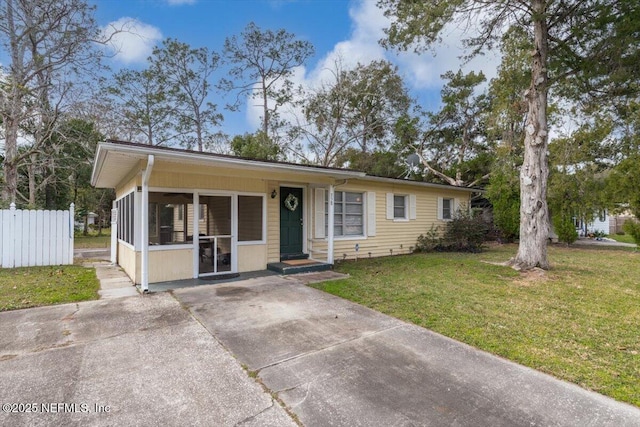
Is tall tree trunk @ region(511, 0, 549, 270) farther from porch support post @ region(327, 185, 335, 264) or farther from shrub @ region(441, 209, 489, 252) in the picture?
porch support post @ region(327, 185, 335, 264)

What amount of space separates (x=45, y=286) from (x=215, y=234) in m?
3.09

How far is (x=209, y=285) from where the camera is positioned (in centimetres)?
593

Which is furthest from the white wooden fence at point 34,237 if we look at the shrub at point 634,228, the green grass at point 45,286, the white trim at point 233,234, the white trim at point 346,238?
the shrub at point 634,228

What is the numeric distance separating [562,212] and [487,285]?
32.6 ft

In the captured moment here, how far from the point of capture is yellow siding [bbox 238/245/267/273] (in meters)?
7.02

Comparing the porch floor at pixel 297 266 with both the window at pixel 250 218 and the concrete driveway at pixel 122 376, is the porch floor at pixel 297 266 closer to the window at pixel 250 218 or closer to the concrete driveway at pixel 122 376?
the window at pixel 250 218

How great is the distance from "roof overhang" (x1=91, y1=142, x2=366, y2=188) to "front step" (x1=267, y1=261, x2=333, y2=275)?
2142 mm

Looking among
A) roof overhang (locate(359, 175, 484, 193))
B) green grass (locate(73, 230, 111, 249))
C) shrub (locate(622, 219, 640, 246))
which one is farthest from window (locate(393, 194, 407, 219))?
green grass (locate(73, 230, 111, 249))

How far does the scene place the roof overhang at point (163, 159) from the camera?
15.7 ft

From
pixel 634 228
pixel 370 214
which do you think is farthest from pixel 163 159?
pixel 634 228

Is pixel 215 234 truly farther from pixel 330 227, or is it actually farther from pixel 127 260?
pixel 330 227

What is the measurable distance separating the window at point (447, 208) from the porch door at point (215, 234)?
28.6ft

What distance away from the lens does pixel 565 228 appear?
12945mm

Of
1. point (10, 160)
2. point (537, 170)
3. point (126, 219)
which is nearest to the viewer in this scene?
point (537, 170)
